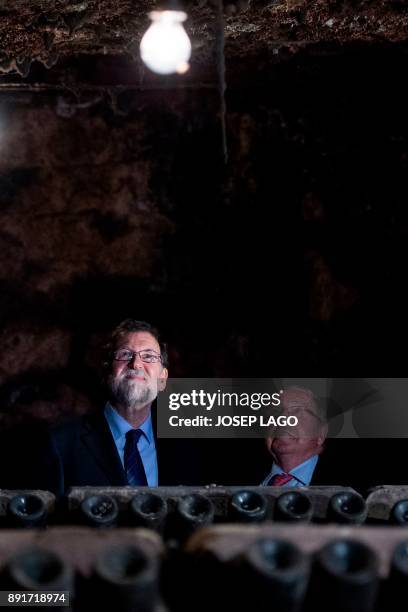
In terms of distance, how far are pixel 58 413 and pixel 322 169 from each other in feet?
11.1

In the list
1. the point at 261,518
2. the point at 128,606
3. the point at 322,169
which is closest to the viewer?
the point at 128,606

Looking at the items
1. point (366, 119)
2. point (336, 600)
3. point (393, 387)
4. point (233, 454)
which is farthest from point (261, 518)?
point (366, 119)

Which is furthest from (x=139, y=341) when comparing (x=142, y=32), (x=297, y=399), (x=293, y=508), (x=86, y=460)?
→ (x=142, y=32)

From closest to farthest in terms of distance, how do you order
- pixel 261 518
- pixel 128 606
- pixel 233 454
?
pixel 128 606 < pixel 261 518 < pixel 233 454

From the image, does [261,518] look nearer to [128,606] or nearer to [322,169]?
[128,606]

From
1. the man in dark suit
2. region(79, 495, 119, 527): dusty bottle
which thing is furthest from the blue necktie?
region(79, 495, 119, 527): dusty bottle

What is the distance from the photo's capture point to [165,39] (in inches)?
127

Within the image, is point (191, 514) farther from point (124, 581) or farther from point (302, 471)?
point (302, 471)

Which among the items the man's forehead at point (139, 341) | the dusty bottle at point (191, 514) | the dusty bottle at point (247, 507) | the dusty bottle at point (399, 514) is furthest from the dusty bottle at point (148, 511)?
the man's forehead at point (139, 341)

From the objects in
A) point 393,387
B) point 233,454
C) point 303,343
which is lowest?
point 233,454

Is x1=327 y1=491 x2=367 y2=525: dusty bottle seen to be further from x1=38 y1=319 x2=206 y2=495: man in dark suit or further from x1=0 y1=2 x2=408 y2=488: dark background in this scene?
x1=0 y1=2 x2=408 y2=488: dark background

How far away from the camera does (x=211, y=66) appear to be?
4.92 metres

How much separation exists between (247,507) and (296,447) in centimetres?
112

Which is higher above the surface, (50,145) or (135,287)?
(50,145)
